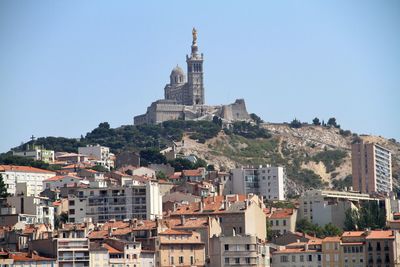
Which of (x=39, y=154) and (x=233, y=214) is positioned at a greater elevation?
(x=39, y=154)

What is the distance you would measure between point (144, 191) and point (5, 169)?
2842cm

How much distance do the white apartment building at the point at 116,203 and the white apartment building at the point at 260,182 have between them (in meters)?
26.2

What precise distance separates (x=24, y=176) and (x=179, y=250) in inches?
2014

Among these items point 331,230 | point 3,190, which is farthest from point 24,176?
point 331,230

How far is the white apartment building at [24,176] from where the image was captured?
16438 centimetres

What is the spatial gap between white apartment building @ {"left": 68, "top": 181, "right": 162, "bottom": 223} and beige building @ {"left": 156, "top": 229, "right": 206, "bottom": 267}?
2345 centimetres

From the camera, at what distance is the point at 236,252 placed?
120 meters

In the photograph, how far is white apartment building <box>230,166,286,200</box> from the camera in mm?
173625

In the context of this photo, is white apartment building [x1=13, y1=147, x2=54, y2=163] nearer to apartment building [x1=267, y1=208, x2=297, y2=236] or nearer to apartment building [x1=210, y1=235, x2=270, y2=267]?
apartment building [x1=267, y1=208, x2=297, y2=236]

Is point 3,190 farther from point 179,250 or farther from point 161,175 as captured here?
point 179,250

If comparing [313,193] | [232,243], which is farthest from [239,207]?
[313,193]

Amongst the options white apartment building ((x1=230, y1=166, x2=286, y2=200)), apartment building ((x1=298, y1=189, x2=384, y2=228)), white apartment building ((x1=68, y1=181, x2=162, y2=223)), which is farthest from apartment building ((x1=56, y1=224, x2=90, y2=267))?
white apartment building ((x1=230, y1=166, x2=286, y2=200))

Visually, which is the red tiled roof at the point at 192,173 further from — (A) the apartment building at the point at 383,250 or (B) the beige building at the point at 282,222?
(A) the apartment building at the point at 383,250

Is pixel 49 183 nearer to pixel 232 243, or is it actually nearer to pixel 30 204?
pixel 30 204
